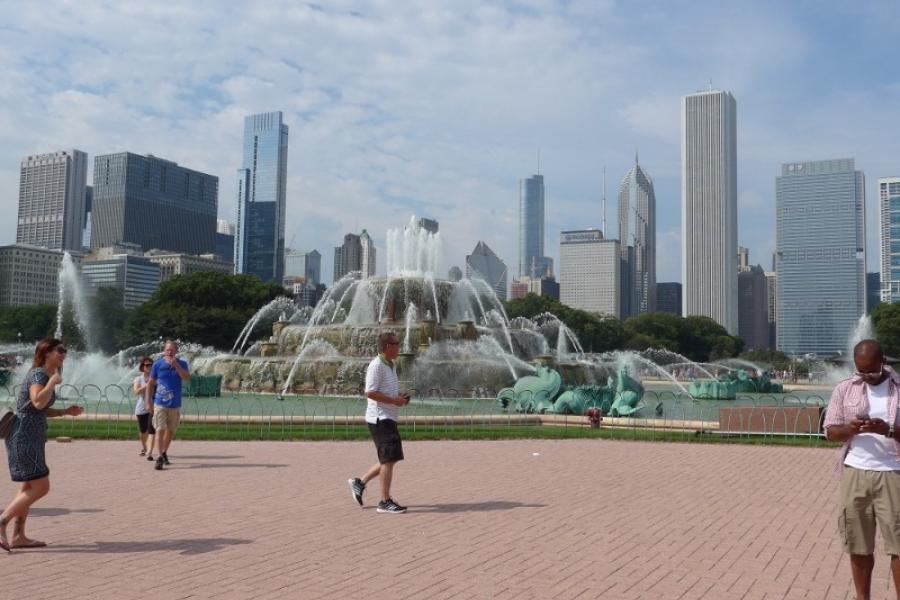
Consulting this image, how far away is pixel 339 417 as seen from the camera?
20266 millimetres

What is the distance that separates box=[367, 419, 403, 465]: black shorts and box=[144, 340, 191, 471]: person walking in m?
4.43

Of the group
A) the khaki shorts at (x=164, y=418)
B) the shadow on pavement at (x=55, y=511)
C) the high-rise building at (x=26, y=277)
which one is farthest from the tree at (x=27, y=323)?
the shadow on pavement at (x=55, y=511)

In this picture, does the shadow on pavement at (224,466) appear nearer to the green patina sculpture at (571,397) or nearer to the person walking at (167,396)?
the person walking at (167,396)

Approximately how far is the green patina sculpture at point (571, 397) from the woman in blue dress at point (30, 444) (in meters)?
16.1

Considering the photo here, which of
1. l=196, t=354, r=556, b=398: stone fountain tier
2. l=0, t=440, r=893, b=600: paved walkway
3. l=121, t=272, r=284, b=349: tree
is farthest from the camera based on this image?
l=121, t=272, r=284, b=349: tree

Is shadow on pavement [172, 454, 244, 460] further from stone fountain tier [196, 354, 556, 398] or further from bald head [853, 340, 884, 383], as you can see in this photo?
stone fountain tier [196, 354, 556, 398]

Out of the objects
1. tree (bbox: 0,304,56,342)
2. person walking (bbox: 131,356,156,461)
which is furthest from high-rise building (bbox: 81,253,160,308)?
person walking (bbox: 131,356,156,461)

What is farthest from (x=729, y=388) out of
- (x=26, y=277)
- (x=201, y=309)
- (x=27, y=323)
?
(x=26, y=277)

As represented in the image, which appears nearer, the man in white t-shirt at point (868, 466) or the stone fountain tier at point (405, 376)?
the man in white t-shirt at point (868, 466)

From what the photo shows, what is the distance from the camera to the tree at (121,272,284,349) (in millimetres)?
73500

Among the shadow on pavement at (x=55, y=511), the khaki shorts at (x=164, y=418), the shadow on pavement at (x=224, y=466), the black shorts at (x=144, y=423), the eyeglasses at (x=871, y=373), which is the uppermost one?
the eyeglasses at (x=871, y=373)

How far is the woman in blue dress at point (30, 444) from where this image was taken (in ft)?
23.7

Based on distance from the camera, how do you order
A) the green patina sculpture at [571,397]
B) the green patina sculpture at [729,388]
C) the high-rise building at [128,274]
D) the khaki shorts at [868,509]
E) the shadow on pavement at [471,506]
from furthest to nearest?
the high-rise building at [128,274], the green patina sculpture at [729,388], the green patina sculpture at [571,397], the shadow on pavement at [471,506], the khaki shorts at [868,509]

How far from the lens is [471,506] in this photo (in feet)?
31.4
